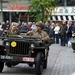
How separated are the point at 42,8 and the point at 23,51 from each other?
24.5 metres

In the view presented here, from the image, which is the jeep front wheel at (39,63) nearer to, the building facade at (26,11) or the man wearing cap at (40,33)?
the man wearing cap at (40,33)

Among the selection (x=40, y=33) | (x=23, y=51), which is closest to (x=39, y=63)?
(x=23, y=51)

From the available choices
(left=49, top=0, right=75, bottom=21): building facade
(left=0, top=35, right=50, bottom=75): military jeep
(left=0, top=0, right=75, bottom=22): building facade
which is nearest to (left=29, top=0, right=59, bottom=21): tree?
(left=0, top=0, right=75, bottom=22): building facade

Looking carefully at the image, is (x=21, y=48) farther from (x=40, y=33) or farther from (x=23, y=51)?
(x=40, y=33)

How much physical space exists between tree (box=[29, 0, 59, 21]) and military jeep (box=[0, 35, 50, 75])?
23.8m

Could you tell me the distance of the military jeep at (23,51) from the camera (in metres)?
10.6

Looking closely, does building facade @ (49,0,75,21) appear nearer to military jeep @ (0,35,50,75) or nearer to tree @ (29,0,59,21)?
tree @ (29,0,59,21)

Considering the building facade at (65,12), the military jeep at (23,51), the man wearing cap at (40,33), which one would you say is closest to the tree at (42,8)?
the building facade at (65,12)

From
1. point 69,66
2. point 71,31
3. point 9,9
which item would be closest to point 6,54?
point 69,66

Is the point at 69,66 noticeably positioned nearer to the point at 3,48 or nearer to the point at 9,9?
the point at 3,48

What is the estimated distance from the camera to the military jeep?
419 inches

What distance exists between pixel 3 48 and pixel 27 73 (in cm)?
113

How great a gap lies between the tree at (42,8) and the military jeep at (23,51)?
23756 mm

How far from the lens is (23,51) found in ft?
35.3
